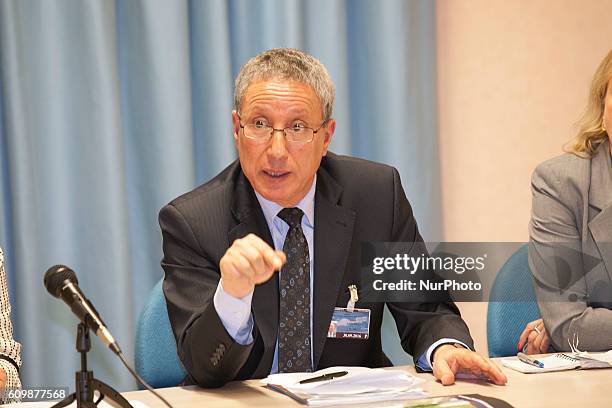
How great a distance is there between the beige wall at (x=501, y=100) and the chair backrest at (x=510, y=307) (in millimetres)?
1399

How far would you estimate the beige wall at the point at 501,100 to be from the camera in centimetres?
438

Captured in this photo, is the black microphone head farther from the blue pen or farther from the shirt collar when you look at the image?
the blue pen

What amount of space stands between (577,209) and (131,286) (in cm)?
187

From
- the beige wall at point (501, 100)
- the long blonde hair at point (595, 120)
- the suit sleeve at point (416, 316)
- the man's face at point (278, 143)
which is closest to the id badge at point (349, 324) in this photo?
the suit sleeve at point (416, 316)

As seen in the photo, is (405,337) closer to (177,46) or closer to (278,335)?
(278,335)

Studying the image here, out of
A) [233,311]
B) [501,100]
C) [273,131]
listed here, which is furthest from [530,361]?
[501,100]

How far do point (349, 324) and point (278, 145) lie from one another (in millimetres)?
610

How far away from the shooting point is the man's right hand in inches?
72.1

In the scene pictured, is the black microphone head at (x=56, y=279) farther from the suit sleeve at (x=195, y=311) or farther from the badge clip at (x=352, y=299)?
the badge clip at (x=352, y=299)

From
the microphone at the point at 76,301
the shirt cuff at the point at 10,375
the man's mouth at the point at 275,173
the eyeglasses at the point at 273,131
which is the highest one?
the eyeglasses at the point at 273,131

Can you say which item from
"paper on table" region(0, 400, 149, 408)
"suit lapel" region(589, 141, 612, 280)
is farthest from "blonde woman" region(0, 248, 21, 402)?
"suit lapel" region(589, 141, 612, 280)

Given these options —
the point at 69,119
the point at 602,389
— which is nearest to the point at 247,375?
the point at 602,389

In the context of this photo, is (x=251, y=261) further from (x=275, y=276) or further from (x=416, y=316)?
(x=416, y=316)

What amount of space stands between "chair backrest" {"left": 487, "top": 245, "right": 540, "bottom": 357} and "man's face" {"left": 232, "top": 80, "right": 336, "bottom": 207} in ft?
3.08
